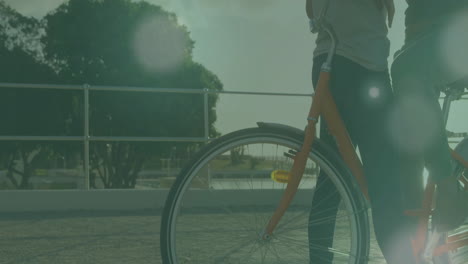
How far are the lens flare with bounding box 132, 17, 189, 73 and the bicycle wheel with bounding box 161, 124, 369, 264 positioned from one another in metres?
23.6

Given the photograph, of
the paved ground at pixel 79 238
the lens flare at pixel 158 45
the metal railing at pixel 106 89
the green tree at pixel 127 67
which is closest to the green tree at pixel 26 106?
the green tree at pixel 127 67

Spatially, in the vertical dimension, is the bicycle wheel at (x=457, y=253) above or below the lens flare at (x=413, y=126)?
below

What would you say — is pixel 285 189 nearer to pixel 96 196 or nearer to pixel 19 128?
pixel 96 196

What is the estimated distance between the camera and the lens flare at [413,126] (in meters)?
2.30

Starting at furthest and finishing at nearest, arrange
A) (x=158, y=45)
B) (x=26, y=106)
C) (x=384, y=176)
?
(x=158, y=45) < (x=26, y=106) < (x=384, y=176)

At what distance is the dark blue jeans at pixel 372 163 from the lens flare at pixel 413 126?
0.03m

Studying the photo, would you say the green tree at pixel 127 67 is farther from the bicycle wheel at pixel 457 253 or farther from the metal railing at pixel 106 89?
the bicycle wheel at pixel 457 253

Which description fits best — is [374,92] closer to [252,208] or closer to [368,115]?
[368,115]

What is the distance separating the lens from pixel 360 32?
7.78 feet

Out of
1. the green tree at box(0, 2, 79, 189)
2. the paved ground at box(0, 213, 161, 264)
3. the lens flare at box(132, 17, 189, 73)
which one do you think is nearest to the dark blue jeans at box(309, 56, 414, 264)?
the paved ground at box(0, 213, 161, 264)

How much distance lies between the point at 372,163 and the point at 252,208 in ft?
1.49

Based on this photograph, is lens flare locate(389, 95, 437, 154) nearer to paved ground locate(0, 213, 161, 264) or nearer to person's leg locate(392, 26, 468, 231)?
person's leg locate(392, 26, 468, 231)

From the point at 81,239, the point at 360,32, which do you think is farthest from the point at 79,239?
the point at 360,32

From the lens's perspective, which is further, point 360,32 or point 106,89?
point 106,89
